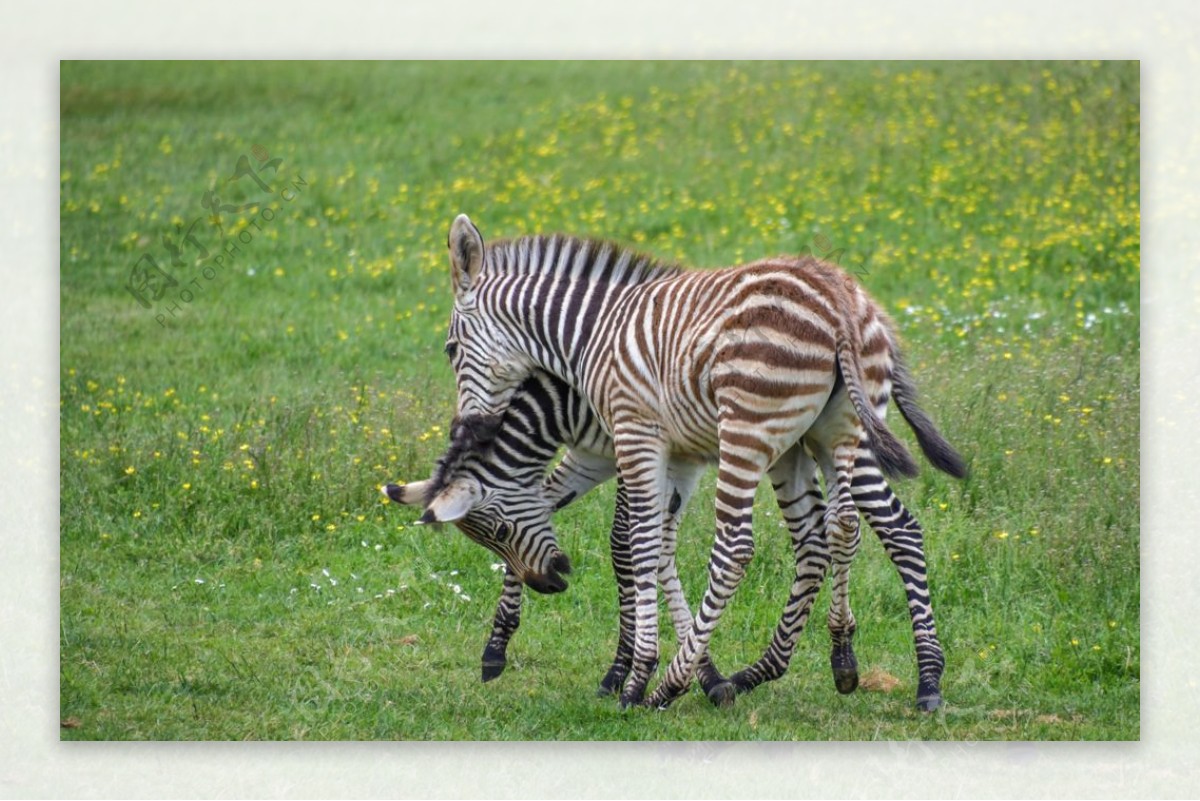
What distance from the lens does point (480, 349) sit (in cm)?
710

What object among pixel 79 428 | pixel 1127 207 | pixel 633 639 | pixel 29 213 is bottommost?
pixel 633 639

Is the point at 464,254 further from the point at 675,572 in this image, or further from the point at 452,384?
the point at 452,384

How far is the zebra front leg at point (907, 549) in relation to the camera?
6535mm

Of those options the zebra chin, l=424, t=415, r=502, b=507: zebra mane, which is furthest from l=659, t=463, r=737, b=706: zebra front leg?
l=424, t=415, r=502, b=507: zebra mane

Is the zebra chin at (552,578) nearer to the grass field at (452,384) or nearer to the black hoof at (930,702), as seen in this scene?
the grass field at (452,384)

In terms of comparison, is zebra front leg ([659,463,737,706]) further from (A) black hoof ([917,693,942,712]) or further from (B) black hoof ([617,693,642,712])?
(A) black hoof ([917,693,942,712])

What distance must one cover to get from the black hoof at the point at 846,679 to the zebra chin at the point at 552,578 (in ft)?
4.43

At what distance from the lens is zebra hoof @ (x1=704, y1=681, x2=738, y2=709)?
269 inches

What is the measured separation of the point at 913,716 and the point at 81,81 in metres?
5.86

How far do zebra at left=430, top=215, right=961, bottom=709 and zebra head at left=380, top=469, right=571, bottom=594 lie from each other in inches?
2.9

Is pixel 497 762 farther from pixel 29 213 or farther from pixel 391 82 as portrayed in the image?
pixel 391 82

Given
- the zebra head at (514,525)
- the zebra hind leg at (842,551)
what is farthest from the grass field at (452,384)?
the zebra head at (514,525)

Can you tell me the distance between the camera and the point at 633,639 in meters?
7.09

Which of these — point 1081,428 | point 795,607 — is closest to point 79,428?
point 795,607
